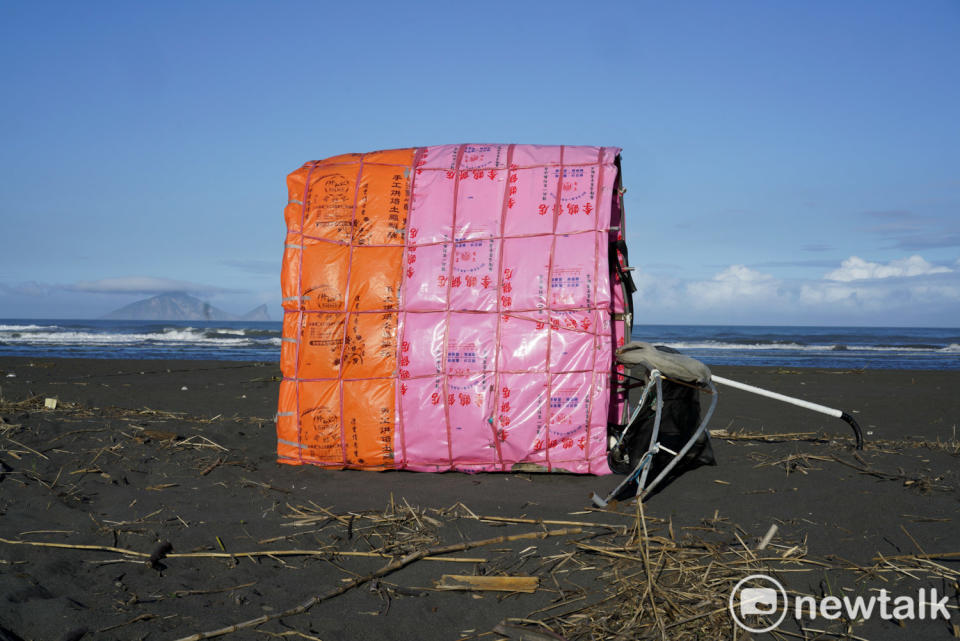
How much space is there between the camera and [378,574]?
3.59 meters

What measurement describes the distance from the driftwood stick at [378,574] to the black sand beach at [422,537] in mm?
30

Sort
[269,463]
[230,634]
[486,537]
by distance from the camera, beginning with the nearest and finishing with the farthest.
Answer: [230,634] < [486,537] < [269,463]

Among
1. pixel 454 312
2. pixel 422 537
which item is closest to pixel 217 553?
pixel 422 537

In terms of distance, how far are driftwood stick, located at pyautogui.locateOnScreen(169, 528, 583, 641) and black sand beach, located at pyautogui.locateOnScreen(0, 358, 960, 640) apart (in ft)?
0.10

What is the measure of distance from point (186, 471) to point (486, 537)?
10.3ft

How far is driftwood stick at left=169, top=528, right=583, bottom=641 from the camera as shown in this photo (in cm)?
296

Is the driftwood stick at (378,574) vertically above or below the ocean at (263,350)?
below

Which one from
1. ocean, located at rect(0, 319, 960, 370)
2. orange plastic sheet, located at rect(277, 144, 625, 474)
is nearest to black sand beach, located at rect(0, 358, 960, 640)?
orange plastic sheet, located at rect(277, 144, 625, 474)

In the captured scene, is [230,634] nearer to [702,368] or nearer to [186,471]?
[186,471]

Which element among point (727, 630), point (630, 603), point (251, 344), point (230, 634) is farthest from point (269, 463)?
point (251, 344)

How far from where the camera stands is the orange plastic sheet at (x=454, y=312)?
18.2ft

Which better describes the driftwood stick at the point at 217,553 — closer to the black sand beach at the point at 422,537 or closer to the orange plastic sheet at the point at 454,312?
the black sand beach at the point at 422,537

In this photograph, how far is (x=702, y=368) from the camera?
16.9 ft

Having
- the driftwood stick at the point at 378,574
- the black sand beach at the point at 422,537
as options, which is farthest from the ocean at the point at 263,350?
the driftwood stick at the point at 378,574
